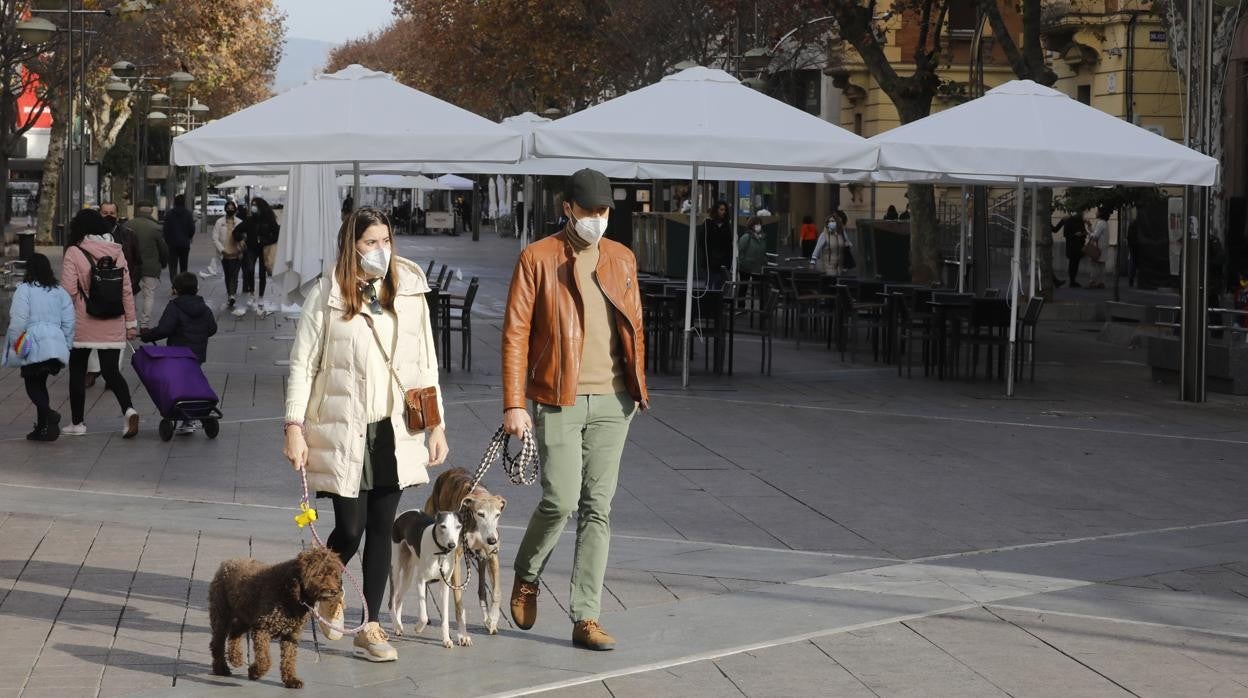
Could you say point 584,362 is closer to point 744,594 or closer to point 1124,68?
point 744,594

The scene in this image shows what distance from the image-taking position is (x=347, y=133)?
14.1 m

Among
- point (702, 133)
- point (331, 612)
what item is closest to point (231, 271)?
point (702, 133)

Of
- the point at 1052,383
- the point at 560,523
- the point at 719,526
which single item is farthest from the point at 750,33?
the point at 560,523

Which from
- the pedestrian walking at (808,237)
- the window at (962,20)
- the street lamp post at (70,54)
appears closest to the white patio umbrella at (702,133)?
the street lamp post at (70,54)

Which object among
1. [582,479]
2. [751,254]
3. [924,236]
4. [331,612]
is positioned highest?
[924,236]

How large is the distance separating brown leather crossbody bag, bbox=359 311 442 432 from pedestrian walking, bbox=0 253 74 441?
6.32 metres

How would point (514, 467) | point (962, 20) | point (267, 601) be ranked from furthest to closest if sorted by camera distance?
point (962, 20) < point (514, 467) < point (267, 601)

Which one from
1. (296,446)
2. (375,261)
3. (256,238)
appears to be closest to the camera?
(296,446)

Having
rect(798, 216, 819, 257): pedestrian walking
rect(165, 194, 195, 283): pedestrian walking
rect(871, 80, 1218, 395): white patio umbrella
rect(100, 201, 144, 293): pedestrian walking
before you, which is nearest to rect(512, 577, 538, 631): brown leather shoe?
rect(871, 80, 1218, 395): white patio umbrella

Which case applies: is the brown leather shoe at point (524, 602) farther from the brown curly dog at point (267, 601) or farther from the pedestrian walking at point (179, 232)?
the pedestrian walking at point (179, 232)

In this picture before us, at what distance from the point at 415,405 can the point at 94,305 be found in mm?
7012

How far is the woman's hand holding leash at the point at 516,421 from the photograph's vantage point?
6.03m

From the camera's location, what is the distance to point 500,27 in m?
46.6

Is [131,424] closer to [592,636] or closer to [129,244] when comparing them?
[592,636]
